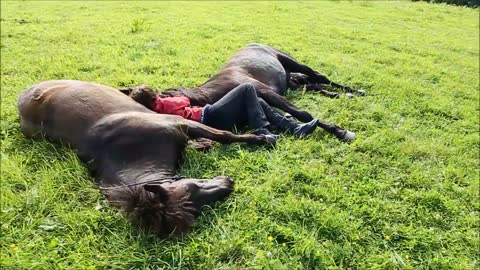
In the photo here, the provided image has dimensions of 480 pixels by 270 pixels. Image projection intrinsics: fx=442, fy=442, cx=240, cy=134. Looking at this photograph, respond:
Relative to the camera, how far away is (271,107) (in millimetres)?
4984

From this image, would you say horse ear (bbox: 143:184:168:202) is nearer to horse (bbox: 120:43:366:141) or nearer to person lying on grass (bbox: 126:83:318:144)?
person lying on grass (bbox: 126:83:318:144)

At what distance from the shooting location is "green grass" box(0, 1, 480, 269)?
2945 millimetres

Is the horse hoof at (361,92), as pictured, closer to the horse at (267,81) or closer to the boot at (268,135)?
the horse at (267,81)

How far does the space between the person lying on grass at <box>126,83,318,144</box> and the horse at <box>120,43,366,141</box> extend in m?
0.22

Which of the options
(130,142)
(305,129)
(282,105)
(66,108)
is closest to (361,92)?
(282,105)

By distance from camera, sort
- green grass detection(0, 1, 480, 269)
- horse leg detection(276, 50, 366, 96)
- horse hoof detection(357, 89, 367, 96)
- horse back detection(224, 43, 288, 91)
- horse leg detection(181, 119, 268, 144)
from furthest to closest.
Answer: horse leg detection(276, 50, 366, 96)
horse hoof detection(357, 89, 367, 96)
horse back detection(224, 43, 288, 91)
horse leg detection(181, 119, 268, 144)
green grass detection(0, 1, 480, 269)

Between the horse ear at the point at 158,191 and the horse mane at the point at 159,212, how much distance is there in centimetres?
1

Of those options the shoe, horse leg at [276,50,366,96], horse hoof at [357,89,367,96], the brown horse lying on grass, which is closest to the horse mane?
the brown horse lying on grass

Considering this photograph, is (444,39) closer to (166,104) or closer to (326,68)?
(326,68)

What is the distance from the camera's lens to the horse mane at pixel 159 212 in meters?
3.00

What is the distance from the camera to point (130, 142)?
3604 millimetres

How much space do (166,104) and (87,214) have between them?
154cm

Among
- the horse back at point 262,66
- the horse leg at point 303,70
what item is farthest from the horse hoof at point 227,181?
the horse leg at point 303,70

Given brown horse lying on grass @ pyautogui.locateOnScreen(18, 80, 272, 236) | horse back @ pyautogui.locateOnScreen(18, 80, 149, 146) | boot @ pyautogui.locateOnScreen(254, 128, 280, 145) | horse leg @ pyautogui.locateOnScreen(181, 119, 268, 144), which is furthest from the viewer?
boot @ pyautogui.locateOnScreen(254, 128, 280, 145)
